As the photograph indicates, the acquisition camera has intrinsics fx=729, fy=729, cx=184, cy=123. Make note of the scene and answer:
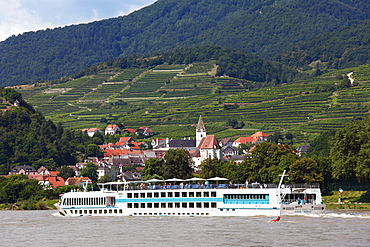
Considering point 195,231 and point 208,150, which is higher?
point 208,150

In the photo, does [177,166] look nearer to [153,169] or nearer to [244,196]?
[153,169]

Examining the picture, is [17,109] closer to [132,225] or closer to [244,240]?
[132,225]

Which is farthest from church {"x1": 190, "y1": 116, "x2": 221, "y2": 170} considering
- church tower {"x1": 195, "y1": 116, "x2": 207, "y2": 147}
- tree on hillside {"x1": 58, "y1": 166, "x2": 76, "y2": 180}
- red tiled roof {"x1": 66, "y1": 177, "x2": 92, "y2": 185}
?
red tiled roof {"x1": 66, "y1": 177, "x2": 92, "y2": 185}

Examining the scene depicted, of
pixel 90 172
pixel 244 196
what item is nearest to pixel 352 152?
pixel 244 196

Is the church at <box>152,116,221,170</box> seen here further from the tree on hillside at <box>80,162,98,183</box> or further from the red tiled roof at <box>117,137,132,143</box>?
the tree on hillside at <box>80,162,98,183</box>


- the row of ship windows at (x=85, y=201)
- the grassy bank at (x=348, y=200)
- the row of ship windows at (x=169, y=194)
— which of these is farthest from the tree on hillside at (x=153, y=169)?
the row of ship windows at (x=169, y=194)

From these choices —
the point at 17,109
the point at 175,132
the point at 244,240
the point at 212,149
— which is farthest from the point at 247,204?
the point at 175,132

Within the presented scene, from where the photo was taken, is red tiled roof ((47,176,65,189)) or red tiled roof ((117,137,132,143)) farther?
red tiled roof ((117,137,132,143))
